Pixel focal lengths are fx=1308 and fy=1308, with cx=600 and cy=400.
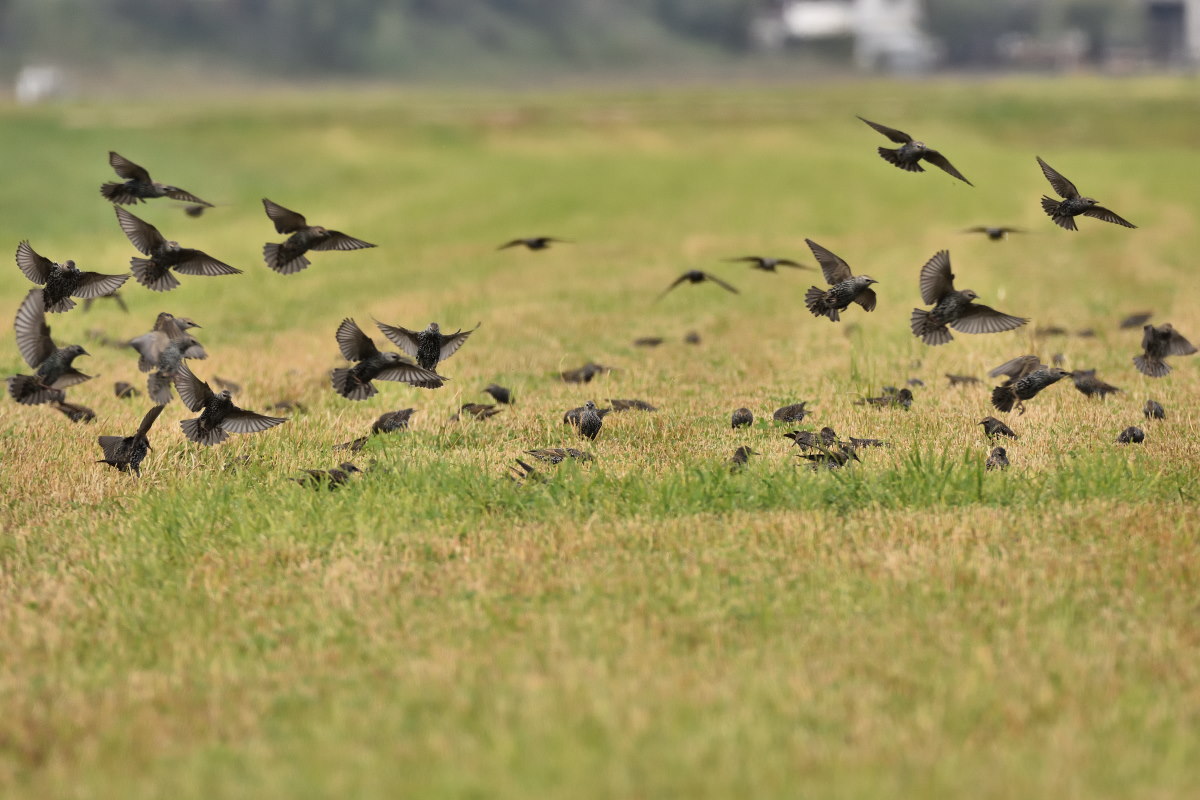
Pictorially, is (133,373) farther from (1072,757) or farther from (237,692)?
(1072,757)

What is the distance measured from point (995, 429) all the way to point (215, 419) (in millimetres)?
6657

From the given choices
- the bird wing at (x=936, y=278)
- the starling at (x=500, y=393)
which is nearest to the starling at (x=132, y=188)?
the starling at (x=500, y=393)

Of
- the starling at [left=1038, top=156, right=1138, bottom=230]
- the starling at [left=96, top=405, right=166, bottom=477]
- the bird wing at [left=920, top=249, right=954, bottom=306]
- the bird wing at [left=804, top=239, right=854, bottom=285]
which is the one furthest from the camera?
the bird wing at [left=804, top=239, right=854, bottom=285]

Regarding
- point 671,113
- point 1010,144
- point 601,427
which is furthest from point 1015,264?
point 671,113

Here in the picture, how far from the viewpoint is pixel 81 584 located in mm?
8430

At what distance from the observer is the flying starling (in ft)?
34.2

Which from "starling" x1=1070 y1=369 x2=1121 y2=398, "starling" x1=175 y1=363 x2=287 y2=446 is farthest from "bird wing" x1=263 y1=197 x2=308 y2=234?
"starling" x1=1070 y1=369 x2=1121 y2=398

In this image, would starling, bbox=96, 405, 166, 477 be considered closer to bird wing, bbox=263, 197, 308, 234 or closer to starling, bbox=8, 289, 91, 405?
starling, bbox=8, 289, 91, 405

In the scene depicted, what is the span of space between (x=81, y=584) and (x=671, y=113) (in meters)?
83.7

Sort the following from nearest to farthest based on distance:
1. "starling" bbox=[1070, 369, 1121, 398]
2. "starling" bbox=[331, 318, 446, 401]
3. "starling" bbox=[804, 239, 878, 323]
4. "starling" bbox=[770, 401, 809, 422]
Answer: "starling" bbox=[331, 318, 446, 401] < "starling" bbox=[804, 239, 878, 323] < "starling" bbox=[770, 401, 809, 422] < "starling" bbox=[1070, 369, 1121, 398]

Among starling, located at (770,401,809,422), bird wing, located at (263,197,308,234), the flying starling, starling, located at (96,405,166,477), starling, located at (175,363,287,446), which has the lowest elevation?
starling, located at (96,405,166,477)

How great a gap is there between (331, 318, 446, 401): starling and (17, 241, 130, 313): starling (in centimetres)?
176

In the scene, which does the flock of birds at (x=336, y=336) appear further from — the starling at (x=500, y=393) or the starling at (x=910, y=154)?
the starling at (x=500, y=393)

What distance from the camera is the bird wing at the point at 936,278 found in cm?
1077
